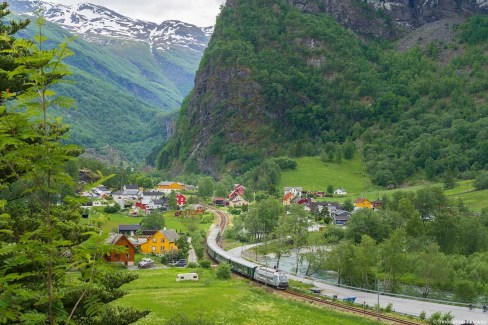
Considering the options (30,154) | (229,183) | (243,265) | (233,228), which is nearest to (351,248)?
(243,265)

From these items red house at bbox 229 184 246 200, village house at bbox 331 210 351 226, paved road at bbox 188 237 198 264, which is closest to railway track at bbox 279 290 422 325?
paved road at bbox 188 237 198 264

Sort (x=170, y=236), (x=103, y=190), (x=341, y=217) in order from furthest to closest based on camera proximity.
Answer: (x=103, y=190), (x=341, y=217), (x=170, y=236)

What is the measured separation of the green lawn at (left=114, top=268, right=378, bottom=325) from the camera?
119 ft

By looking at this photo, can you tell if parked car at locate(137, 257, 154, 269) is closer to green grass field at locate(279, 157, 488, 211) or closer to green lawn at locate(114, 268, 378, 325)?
green lawn at locate(114, 268, 378, 325)

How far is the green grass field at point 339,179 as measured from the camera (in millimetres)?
141000

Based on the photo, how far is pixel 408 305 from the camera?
5034 centimetres

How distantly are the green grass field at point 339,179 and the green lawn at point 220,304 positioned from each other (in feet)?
297

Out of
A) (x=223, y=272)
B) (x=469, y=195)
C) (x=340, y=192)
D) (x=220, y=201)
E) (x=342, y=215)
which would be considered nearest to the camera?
(x=223, y=272)

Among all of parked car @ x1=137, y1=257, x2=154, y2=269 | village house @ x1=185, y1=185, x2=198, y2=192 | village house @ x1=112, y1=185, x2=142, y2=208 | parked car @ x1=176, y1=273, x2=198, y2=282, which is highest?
parked car @ x1=176, y1=273, x2=198, y2=282

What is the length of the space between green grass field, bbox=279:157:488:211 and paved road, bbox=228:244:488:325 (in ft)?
257

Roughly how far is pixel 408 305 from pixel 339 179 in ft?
367

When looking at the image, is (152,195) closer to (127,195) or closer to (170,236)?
(127,195)

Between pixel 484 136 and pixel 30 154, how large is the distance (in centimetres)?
17452

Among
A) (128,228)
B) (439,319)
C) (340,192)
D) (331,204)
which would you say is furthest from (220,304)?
(340,192)
